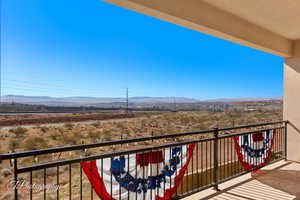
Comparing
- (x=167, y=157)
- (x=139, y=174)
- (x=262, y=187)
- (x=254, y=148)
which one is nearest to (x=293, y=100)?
(x=254, y=148)

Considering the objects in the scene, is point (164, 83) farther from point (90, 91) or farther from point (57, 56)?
point (57, 56)

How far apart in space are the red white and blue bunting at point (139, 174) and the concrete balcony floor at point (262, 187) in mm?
421

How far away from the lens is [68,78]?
50750 millimetres

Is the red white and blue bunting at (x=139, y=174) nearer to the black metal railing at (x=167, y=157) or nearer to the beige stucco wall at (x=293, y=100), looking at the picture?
the black metal railing at (x=167, y=157)

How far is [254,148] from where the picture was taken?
335cm

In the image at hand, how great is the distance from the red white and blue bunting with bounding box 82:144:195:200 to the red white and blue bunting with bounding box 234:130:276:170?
1.19 m

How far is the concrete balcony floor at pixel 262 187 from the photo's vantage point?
2434 millimetres

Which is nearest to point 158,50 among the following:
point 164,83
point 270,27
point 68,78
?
point 270,27

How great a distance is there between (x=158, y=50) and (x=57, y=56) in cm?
1830

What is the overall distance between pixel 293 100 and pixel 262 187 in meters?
2.23

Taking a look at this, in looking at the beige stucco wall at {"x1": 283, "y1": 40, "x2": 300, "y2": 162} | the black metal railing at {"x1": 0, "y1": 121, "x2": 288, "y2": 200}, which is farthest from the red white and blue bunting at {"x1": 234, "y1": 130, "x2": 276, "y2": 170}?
the beige stucco wall at {"x1": 283, "y1": 40, "x2": 300, "y2": 162}

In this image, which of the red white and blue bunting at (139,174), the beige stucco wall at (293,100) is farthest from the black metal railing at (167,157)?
the beige stucco wall at (293,100)

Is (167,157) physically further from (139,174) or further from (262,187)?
(262,187)

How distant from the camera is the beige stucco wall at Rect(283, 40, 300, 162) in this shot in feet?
12.7
